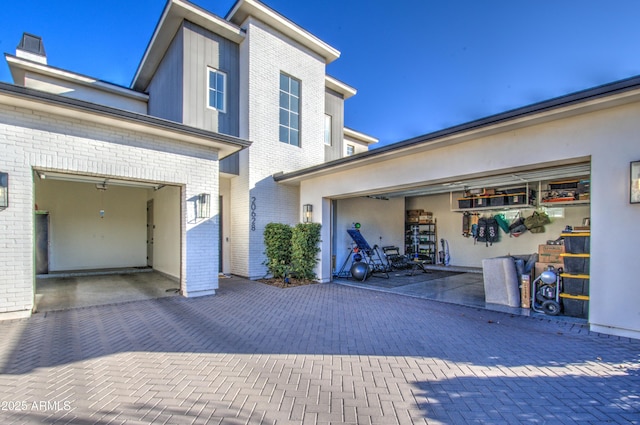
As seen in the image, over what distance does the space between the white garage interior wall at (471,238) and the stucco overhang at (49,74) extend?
1331 cm

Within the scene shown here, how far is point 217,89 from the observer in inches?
389

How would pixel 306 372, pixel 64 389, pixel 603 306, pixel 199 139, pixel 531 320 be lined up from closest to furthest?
1. pixel 64 389
2. pixel 306 372
3. pixel 603 306
4. pixel 531 320
5. pixel 199 139

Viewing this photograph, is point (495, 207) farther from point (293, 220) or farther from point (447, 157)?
point (293, 220)

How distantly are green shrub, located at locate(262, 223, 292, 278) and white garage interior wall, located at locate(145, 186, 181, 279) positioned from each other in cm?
257

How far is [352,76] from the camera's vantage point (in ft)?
59.0

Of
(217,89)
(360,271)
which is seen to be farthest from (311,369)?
(217,89)

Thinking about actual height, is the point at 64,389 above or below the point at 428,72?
below

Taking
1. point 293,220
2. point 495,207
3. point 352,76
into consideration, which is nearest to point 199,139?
point 293,220

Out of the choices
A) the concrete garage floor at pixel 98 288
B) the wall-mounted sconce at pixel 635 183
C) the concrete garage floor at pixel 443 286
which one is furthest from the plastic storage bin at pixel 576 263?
the concrete garage floor at pixel 98 288

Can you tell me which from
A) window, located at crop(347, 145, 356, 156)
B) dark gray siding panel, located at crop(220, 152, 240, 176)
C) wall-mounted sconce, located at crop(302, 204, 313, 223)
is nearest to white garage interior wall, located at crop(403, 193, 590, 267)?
window, located at crop(347, 145, 356, 156)

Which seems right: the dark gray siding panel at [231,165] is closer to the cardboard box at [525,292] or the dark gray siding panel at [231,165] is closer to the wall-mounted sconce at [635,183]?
the cardboard box at [525,292]

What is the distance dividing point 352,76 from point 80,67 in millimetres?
13194

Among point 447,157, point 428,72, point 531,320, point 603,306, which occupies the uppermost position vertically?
point 428,72

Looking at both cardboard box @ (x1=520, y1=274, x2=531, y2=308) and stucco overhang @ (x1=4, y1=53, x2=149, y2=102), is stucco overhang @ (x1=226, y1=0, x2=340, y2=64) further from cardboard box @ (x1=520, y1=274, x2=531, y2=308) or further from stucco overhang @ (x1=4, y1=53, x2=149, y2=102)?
cardboard box @ (x1=520, y1=274, x2=531, y2=308)
